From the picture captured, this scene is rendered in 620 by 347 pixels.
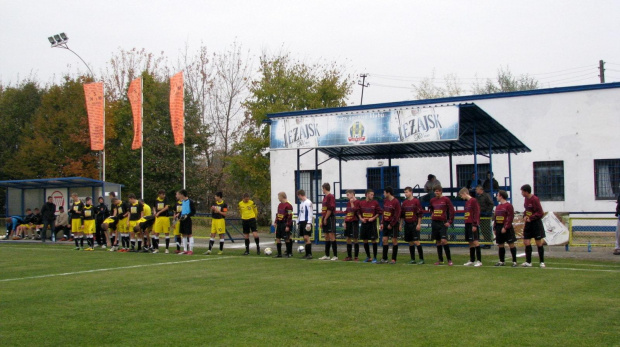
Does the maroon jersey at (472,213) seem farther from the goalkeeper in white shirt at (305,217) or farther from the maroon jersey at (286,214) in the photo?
the maroon jersey at (286,214)

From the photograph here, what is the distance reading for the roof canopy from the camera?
2634cm

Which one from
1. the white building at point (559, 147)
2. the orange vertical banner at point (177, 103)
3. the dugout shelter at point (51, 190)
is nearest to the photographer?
the white building at point (559, 147)

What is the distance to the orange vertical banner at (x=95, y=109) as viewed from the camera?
30.7 meters

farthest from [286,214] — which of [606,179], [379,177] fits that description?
[606,179]

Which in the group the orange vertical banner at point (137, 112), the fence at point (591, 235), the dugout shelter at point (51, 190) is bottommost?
the fence at point (591, 235)

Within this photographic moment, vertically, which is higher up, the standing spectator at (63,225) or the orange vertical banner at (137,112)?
the orange vertical banner at (137,112)

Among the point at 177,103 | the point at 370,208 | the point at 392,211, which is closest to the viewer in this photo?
the point at 392,211

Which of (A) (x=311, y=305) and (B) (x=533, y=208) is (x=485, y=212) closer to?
(B) (x=533, y=208)

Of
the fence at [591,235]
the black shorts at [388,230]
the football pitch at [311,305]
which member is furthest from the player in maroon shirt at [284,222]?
the fence at [591,235]

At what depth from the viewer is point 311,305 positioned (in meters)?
8.93

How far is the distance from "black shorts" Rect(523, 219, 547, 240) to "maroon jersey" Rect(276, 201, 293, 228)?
6.58 meters

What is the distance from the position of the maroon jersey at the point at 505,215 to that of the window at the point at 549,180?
39.3 ft

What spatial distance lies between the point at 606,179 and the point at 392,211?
1310 cm

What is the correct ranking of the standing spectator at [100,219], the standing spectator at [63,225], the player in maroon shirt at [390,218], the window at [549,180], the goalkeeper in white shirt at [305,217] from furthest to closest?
the standing spectator at [63,225]
the window at [549,180]
the standing spectator at [100,219]
the goalkeeper in white shirt at [305,217]
the player in maroon shirt at [390,218]
